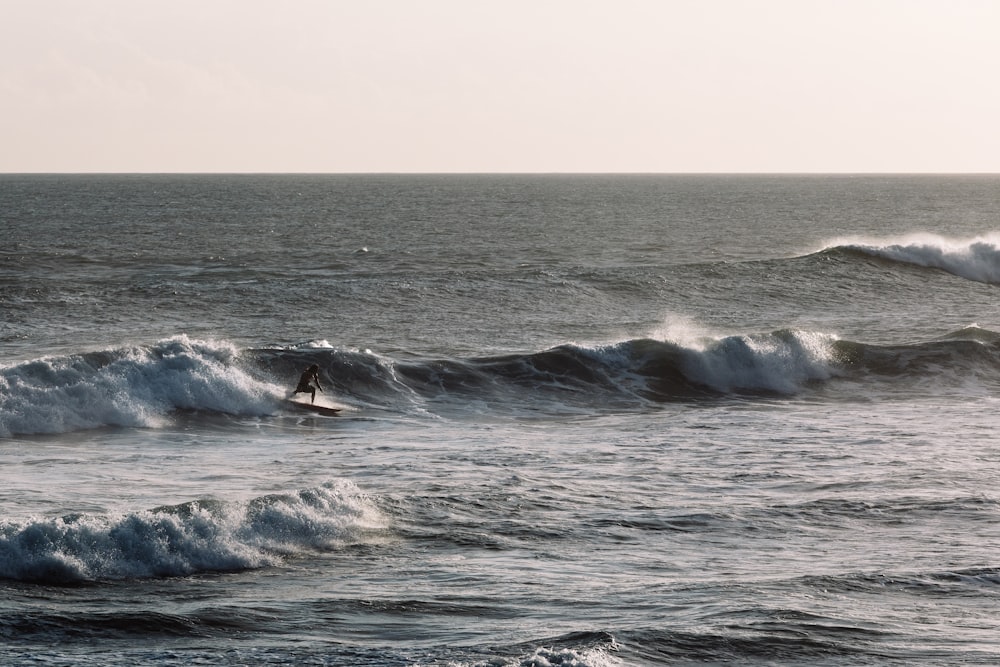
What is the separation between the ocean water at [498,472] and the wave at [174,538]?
38 millimetres

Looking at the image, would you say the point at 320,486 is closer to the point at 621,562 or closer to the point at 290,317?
the point at 621,562

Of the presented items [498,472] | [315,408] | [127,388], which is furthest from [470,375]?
[498,472]

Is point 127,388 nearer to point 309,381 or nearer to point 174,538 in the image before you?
point 309,381

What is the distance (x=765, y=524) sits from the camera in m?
16.3

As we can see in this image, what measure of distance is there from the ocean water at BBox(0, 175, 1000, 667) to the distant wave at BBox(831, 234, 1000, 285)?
4613 millimetres

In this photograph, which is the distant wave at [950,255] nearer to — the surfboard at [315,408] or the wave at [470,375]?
the wave at [470,375]

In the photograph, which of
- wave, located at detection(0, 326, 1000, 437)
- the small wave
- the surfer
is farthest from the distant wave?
the small wave

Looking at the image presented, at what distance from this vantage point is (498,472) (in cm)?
1938

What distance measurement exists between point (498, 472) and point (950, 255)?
1649 inches

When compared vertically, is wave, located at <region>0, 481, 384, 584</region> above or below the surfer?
below

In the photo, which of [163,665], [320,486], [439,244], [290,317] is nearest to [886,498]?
[320,486]

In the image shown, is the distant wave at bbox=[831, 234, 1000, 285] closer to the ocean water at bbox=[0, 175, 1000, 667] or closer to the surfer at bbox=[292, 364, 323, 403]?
the ocean water at bbox=[0, 175, 1000, 667]

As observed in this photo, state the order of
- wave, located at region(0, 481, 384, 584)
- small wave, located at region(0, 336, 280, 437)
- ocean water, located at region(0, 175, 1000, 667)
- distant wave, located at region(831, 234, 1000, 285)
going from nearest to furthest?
1. ocean water, located at region(0, 175, 1000, 667)
2. wave, located at region(0, 481, 384, 584)
3. small wave, located at region(0, 336, 280, 437)
4. distant wave, located at region(831, 234, 1000, 285)

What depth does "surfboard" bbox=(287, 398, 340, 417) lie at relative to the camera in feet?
84.2
